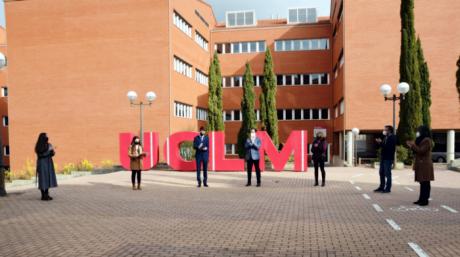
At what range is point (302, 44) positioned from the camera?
1559 inches

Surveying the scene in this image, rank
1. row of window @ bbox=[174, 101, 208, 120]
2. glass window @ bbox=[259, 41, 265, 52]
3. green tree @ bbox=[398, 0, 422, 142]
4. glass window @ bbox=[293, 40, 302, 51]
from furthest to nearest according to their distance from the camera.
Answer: glass window @ bbox=[259, 41, 265, 52] → glass window @ bbox=[293, 40, 302, 51] → row of window @ bbox=[174, 101, 208, 120] → green tree @ bbox=[398, 0, 422, 142]

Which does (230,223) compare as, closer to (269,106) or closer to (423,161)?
(423,161)

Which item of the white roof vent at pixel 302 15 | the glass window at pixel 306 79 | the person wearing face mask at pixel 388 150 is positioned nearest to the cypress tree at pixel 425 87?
the glass window at pixel 306 79

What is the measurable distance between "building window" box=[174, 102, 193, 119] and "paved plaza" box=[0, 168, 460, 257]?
18537 millimetres

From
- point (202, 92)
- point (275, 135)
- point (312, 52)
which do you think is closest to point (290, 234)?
point (275, 135)

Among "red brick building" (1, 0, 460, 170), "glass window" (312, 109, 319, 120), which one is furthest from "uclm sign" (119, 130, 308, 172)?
"glass window" (312, 109, 319, 120)

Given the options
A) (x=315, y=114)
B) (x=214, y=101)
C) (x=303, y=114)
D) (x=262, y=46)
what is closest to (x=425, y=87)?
(x=315, y=114)

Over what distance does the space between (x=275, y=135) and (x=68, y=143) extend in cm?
1581

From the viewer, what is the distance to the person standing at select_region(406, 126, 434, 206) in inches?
364

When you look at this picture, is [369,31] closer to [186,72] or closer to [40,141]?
[186,72]

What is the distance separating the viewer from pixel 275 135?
2820 cm

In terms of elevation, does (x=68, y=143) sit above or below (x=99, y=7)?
below

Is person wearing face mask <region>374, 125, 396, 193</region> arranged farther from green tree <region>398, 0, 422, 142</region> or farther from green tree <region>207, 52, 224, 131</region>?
green tree <region>207, 52, 224, 131</region>

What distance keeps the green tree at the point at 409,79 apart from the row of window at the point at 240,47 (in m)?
17.9
